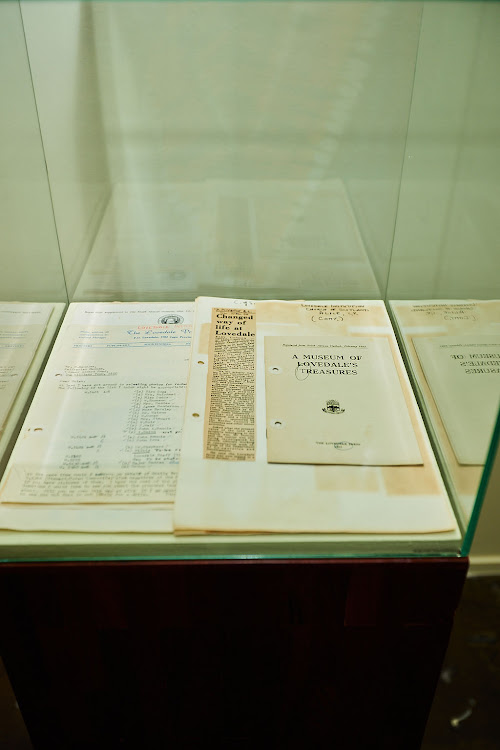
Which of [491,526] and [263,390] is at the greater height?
[263,390]

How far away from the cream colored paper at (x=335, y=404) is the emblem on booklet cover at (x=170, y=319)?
0.52 ft

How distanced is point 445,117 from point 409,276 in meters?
0.24

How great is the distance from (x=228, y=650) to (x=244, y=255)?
604 mm

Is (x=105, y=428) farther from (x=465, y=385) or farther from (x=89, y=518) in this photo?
(x=465, y=385)

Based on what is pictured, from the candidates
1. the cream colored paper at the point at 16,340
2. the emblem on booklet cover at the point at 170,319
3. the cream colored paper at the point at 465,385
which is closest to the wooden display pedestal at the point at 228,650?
the cream colored paper at the point at 465,385

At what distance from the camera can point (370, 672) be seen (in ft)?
2.43

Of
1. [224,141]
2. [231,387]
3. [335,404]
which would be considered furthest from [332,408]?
[224,141]

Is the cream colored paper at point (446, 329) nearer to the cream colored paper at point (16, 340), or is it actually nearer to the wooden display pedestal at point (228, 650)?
the wooden display pedestal at point (228, 650)

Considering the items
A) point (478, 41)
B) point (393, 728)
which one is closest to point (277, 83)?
point (478, 41)

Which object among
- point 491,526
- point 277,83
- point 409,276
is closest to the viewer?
point 277,83

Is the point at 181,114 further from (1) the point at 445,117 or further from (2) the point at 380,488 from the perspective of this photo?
(2) the point at 380,488

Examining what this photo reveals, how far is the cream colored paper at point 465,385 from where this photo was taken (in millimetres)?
628

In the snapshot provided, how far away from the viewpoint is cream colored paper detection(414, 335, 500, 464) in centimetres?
63

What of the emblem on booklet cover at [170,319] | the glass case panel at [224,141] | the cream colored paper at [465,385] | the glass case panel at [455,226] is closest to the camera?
the cream colored paper at [465,385]
